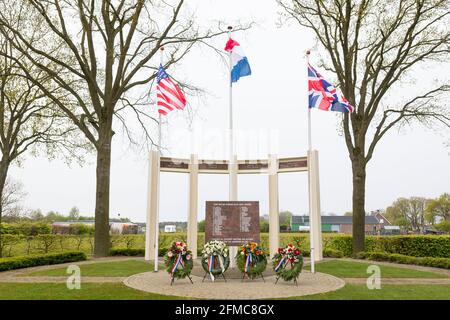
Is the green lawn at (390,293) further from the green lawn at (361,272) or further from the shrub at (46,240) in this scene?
the shrub at (46,240)

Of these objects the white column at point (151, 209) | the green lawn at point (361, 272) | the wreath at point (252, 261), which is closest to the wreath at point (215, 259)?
the wreath at point (252, 261)

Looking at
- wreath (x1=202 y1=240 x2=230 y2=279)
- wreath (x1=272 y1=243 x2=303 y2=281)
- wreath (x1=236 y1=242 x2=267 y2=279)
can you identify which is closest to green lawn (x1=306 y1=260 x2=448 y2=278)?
wreath (x1=272 y1=243 x2=303 y2=281)

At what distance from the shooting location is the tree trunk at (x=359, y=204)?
20266 mm

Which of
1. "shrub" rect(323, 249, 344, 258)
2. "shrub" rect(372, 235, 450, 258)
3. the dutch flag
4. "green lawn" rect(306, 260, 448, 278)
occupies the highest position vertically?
the dutch flag

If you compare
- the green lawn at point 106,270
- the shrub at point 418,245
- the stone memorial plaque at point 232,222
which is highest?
the stone memorial plaque at point 232,222

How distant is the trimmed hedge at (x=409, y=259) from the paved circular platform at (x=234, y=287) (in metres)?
6.49

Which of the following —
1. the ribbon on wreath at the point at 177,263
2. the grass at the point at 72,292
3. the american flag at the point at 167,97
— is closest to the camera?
the grass at the point at 72,292

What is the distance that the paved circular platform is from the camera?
9.41 m

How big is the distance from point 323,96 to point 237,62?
12.2 feet

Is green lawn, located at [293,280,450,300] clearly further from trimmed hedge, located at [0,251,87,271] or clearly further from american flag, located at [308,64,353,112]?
trimmed hedge, located at [0,251,87,271]

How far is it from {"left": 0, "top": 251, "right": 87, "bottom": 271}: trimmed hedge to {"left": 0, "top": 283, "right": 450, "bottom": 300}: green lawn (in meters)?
4.57
